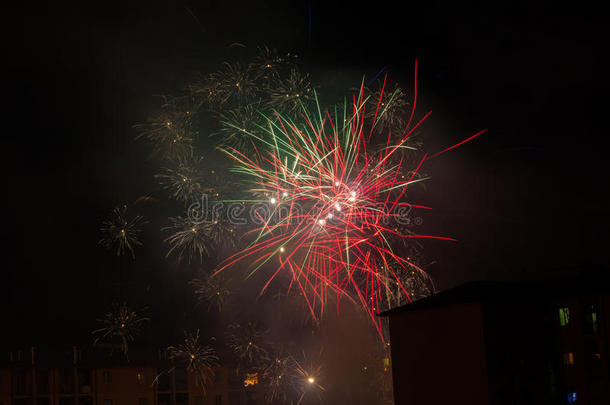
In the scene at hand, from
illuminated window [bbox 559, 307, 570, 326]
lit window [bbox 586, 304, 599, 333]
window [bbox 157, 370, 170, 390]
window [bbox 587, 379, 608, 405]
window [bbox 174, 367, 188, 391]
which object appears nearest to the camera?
window [bbox 587, 379, 608, 405]

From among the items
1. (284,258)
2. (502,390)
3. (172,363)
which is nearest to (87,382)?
(172,363)

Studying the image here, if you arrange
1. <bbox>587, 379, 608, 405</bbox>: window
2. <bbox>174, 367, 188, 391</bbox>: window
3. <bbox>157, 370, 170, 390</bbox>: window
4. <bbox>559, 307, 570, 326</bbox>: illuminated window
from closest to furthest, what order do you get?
<bbox>587, 379, 608, 405</bbox>: window < <bbox>559, 307, 570, 326</bbox>: illuminated window < <bbox>157, 370, 170, 390</bbox>: window < <bbox>174, 367, 188, 391</bbox>: window

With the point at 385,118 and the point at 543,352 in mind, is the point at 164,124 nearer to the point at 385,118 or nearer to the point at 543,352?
the point at 385,118

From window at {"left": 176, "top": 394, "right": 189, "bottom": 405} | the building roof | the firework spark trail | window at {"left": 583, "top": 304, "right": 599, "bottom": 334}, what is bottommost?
window at {"left": 176, "top": 394, "right": 189, "bottom": 405}

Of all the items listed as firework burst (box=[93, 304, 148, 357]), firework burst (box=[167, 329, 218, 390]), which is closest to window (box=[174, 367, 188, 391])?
firework burst (box=[167, 329, 218, 390])

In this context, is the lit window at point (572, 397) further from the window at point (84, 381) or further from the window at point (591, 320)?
the window at point (84, 381)

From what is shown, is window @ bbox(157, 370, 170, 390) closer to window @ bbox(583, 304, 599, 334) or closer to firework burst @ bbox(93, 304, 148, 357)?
firework burst @ bbox(93, 304, 148, 357)

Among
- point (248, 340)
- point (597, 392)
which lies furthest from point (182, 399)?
point (597, 392)
